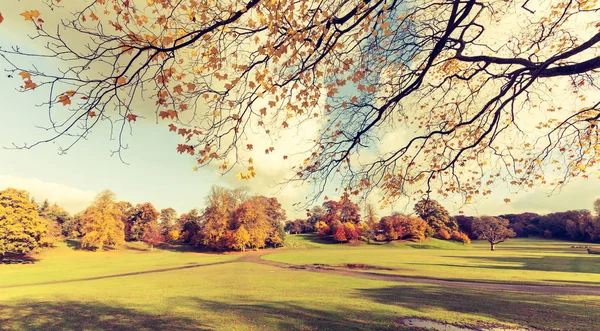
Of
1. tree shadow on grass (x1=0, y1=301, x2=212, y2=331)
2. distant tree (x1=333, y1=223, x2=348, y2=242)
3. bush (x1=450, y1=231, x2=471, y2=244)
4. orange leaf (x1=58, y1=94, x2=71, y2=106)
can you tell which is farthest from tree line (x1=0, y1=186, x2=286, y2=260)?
orange leaf (x1=58, y1=94, x2=71, y2=106)

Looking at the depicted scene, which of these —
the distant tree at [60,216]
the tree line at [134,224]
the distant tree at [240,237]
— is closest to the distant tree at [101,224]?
the tree line at [134,224]

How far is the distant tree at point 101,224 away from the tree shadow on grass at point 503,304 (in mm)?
63448

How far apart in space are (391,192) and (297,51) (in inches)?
219

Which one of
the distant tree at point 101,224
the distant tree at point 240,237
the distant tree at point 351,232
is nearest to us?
the distant tree at point 240,237

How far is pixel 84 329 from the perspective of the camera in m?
9.46

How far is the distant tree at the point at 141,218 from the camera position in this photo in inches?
3273

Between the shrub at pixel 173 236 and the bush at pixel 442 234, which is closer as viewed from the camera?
the shrub at pixel 173 236

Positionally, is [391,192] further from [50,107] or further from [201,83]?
[50,107]

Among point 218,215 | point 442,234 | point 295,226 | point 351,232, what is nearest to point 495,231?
point 442,234

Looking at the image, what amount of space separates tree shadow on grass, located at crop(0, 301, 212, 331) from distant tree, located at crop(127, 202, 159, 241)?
77.3 meters

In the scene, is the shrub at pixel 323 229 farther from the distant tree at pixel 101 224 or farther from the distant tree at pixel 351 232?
the distant tree at pixel 101 224

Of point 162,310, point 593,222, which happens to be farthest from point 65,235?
point 593,222

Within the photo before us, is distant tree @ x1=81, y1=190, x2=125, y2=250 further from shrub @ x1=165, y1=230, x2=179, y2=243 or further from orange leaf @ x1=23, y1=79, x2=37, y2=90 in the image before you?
orange leaf @ x1=23, y1=79, x2=37, y2=90

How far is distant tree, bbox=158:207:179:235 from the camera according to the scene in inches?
3563
